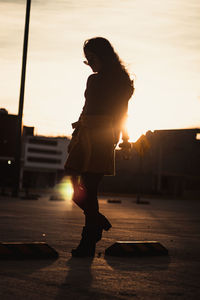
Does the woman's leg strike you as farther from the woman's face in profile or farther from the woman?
the woman's face in profile

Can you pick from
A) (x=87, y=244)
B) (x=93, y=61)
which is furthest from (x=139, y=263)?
(x=93, y=61)

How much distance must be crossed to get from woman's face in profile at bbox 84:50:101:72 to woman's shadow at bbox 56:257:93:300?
6.16ft

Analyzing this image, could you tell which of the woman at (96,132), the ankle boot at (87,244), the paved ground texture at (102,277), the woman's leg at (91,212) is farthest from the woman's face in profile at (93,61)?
the paved ground texture at (102,277)

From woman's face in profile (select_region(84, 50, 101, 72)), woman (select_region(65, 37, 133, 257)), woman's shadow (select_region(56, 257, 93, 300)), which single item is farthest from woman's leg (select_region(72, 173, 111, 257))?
woman's face in profile (select_region(84, 50, 101, 72))

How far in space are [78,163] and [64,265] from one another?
1173 mm

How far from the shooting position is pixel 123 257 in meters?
6.18

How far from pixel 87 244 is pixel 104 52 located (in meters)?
1.86

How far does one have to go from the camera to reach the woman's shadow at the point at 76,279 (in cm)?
404

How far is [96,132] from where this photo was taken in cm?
621

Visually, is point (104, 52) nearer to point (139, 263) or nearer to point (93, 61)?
point (93, 61)

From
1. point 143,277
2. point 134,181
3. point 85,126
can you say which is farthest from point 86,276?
point 134,181

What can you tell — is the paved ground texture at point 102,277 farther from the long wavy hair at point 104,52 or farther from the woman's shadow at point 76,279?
the long wavy hair at point 104,52

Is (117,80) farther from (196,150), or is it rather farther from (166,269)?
(196,150)

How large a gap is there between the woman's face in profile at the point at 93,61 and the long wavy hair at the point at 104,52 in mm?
24
